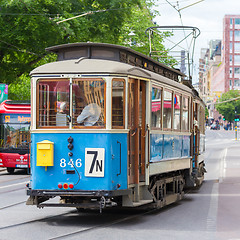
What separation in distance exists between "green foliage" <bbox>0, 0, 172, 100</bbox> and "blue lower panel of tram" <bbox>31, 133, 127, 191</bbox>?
18.2 metres

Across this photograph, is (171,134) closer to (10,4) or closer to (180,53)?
(180,53)

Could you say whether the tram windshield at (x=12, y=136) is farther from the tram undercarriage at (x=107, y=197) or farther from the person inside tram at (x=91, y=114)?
the person inside tram at (x=91, y=114)

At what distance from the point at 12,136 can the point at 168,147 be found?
13313mm

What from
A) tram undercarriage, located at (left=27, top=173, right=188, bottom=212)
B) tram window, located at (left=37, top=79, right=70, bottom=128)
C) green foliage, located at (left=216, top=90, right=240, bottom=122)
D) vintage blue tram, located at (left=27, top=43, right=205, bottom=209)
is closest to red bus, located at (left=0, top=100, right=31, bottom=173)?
tram undercarriage, located at (left=27, top=173, right=188, bottom=212)

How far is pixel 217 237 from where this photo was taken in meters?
9.39

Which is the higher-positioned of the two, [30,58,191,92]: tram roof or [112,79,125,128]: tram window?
[30,58,191,92]: tram roof

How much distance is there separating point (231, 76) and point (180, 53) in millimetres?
130229

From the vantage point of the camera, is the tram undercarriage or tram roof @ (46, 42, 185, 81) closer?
the tram undercarriage

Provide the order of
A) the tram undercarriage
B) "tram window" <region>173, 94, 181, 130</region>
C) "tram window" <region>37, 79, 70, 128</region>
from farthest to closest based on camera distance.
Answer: "tram window" <region>173, 94, 181, 130</region>, "tram window" <region>37, 79, 70, 128</region>, the tram undercarriage

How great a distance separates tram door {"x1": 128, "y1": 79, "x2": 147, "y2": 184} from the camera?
10.7 meters

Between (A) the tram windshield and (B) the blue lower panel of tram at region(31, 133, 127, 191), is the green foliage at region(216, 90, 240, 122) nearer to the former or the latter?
(A) the tram windshield

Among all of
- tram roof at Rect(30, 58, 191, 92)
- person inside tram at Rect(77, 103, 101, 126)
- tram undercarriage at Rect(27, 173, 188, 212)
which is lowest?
tram undercarriage at Rect(27, 173, 188, 212)

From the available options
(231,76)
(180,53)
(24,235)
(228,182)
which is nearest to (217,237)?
(24,235)

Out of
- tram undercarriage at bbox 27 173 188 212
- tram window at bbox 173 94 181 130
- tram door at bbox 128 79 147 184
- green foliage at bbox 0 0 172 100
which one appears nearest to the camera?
tram undercarriage at bbox 27 173 188 212
